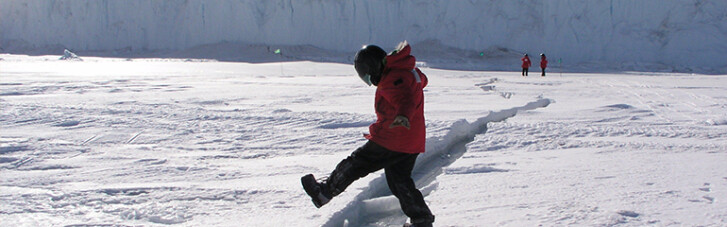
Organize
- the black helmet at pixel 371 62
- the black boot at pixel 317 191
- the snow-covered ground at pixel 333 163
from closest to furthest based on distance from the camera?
the black helmet at pixel 371 62 → the black boot at pixel 317 191 → the snow-covered ground at pixel 333 163

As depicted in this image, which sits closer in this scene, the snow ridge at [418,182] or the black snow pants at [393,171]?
the black snow pants at [393,171]

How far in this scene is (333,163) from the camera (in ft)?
12.2

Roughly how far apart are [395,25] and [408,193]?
2258 centimetres

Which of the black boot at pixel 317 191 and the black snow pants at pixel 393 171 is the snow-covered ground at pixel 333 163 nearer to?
the black boot at pixel 317 191

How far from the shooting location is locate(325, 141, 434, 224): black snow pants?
2.23 m

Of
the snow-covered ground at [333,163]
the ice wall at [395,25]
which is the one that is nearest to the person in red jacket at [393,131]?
the snow-covered ground at [333,163]

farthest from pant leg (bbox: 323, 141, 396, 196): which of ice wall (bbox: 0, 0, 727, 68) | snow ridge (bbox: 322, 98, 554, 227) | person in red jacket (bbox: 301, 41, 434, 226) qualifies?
ice wall (bbox: 0, 0, 727, 68)

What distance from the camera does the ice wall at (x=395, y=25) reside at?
2119cm

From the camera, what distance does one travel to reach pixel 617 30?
71.8ft

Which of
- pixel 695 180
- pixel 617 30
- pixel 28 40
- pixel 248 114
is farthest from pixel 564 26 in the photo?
pixel 28 40

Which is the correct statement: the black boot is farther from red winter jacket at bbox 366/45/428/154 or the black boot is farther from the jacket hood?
the jacket hood

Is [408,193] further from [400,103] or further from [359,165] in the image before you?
[400,103]

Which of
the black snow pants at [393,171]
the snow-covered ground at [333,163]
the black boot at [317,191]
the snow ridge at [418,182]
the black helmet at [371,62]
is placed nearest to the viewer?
the black helmet at [371,62]

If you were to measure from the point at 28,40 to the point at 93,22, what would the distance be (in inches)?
130
